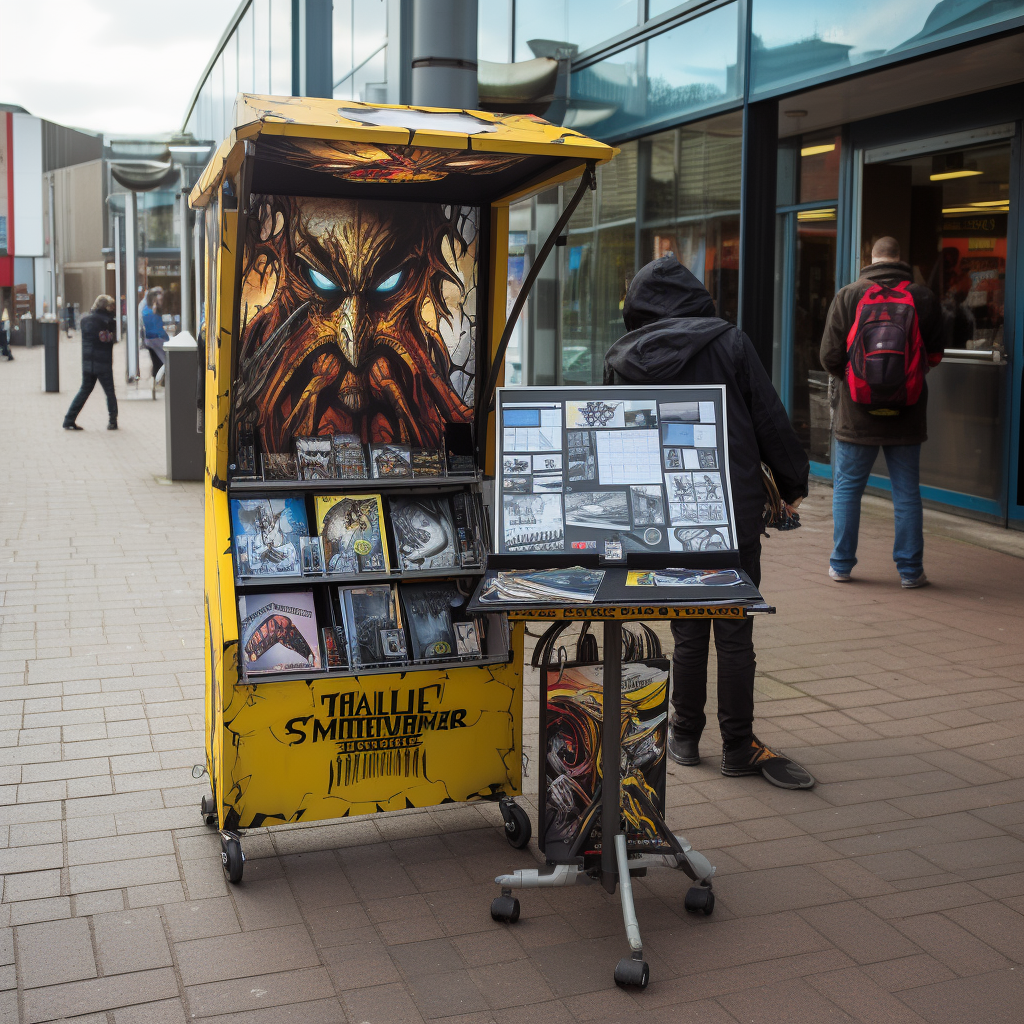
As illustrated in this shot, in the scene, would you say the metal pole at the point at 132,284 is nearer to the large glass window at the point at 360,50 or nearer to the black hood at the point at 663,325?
the large glass window at the point at 360,50

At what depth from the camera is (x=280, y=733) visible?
3867 mm

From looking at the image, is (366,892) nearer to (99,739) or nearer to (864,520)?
(99,739)

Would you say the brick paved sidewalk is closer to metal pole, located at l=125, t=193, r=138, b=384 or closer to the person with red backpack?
the person with red backpack

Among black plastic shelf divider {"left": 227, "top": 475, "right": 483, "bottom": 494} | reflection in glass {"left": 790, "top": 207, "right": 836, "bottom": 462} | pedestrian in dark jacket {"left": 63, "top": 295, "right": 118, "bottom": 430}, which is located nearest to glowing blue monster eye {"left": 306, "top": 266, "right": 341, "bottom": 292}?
black plastic shelf divider {"left": 227, "top": 475, "right": 483, "bottom": 494}

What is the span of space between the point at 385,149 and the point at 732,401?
61.2 inches

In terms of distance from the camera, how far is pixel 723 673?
4629 millimetres

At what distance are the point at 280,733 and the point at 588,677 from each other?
102 cm

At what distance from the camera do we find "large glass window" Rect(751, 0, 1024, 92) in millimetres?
7195

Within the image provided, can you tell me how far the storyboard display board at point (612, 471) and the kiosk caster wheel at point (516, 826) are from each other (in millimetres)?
1031

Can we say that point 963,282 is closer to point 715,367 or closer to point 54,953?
point 715,367

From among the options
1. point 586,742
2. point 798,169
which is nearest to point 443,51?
point 586,742

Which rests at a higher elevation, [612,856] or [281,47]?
[281,47]

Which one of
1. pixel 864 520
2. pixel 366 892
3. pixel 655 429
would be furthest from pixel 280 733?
pixel 864 520

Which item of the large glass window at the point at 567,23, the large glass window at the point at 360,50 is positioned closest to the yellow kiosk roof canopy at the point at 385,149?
the large glass window at the point at 567,23
